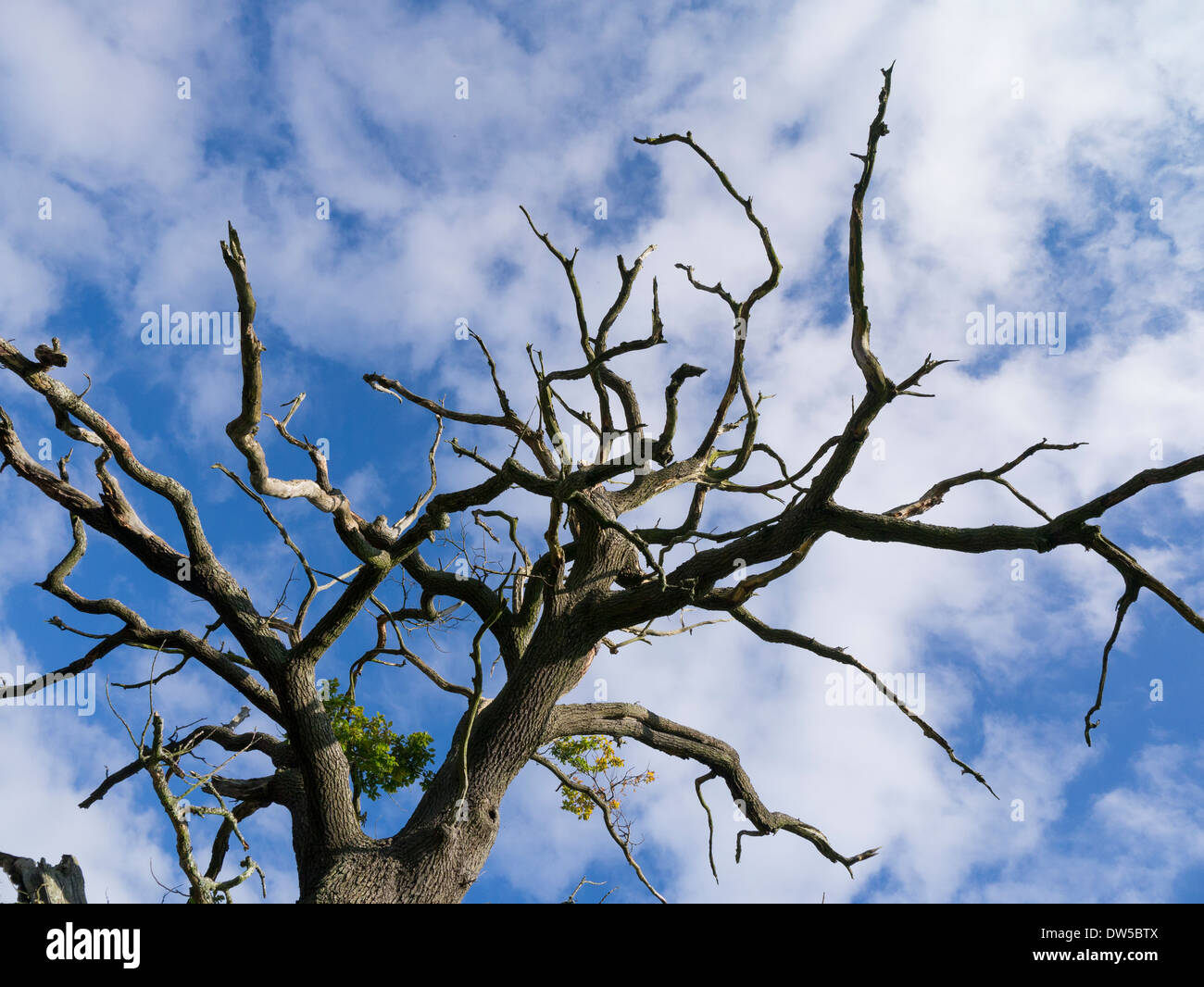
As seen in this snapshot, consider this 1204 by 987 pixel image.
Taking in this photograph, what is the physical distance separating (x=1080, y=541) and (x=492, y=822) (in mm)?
4300
